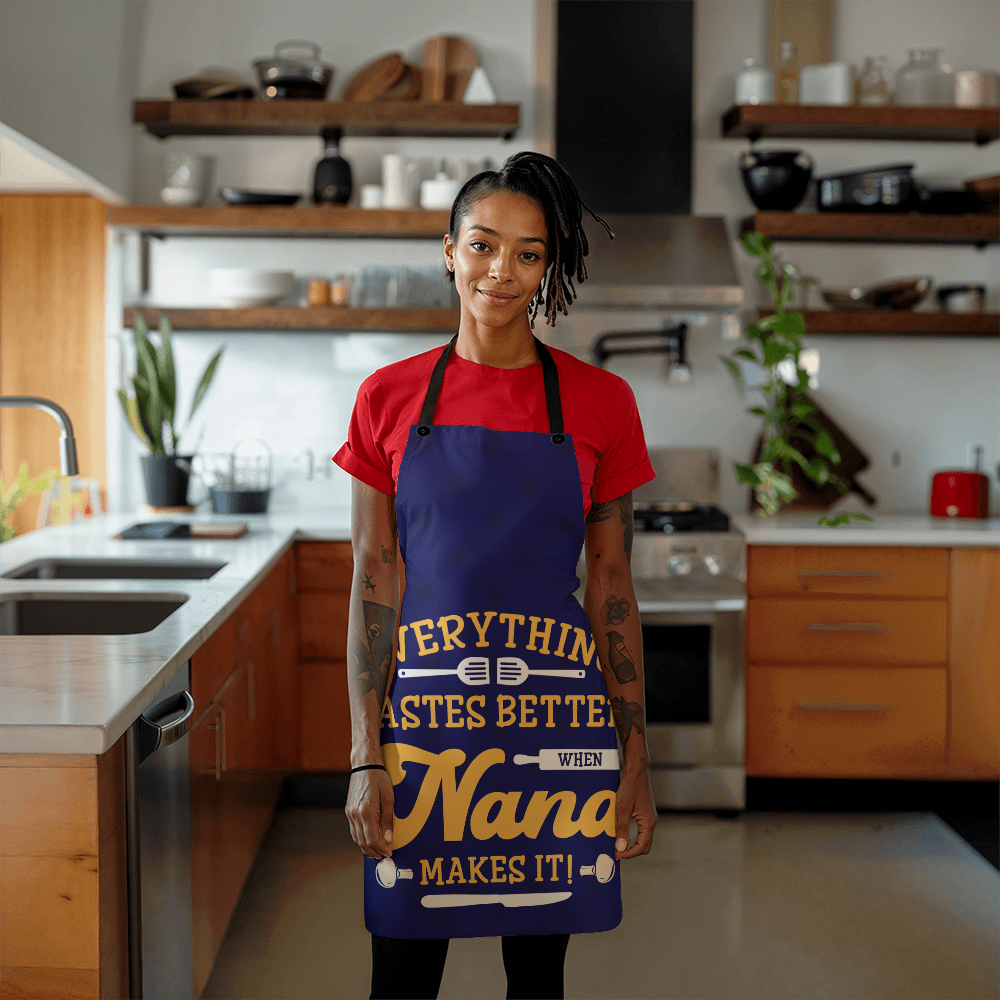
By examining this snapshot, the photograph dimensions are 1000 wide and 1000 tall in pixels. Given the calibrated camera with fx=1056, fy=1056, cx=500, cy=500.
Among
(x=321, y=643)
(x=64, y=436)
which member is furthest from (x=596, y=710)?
(x=321, y=643)

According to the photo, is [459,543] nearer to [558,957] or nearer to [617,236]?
[558,957]

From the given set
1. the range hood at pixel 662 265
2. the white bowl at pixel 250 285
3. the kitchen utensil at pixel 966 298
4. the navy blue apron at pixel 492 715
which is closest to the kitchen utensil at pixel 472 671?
the navy blue apron at pixel 492 715

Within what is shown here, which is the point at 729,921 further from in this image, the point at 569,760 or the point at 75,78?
the point at 75,78

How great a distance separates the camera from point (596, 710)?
1325mm

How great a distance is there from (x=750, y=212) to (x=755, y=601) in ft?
4.78

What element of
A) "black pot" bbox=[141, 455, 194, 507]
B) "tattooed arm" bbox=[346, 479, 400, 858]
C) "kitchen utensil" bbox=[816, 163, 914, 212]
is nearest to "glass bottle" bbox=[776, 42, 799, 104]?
"kitchen utensil" bbox=[816, 163, 914, 212]

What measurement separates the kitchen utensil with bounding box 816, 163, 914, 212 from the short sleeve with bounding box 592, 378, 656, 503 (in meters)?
2.57

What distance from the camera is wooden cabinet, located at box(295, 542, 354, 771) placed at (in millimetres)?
3242

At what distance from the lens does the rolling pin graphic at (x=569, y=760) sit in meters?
1.31

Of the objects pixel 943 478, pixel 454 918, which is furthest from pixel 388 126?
pixel 454 918

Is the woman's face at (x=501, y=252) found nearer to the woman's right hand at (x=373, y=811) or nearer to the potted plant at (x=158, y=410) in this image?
the woman's right hand at (x=373, y=811)

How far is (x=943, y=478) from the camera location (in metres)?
3.67

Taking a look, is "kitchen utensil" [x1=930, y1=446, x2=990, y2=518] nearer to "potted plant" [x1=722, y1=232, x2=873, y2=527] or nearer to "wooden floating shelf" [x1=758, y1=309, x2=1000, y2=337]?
"potted plant" [x1=722, y1=232, x2=873, y2=527]

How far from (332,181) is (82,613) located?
184 centimetres
